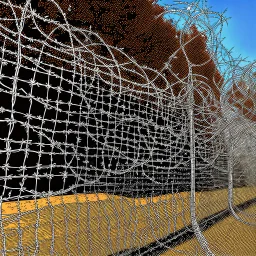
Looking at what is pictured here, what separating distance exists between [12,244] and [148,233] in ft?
3.57

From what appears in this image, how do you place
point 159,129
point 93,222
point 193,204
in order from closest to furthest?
point 93,222, point 193,204, point 159,129

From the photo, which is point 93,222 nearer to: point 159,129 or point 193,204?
point 193,204

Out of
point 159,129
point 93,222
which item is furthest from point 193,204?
point 159,129

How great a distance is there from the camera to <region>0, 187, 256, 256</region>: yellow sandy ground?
8.23ft

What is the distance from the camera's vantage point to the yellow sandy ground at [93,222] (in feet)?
8.23

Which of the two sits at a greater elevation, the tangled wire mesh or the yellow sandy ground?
the tangled wire mesh

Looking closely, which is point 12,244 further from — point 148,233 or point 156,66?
point 156,66

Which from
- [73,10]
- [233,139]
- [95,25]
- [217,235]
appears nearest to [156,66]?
[95,25]

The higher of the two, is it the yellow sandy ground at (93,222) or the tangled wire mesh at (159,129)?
the tangled wire mesh at (159,129)

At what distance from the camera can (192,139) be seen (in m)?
3.86

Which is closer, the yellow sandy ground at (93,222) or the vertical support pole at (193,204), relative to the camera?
the yellow sandy ground at (93,222)

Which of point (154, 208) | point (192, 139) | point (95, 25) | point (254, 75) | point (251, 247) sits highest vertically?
point (95, 25)

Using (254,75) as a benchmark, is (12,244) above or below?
below

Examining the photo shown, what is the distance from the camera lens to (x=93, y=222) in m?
3.20
